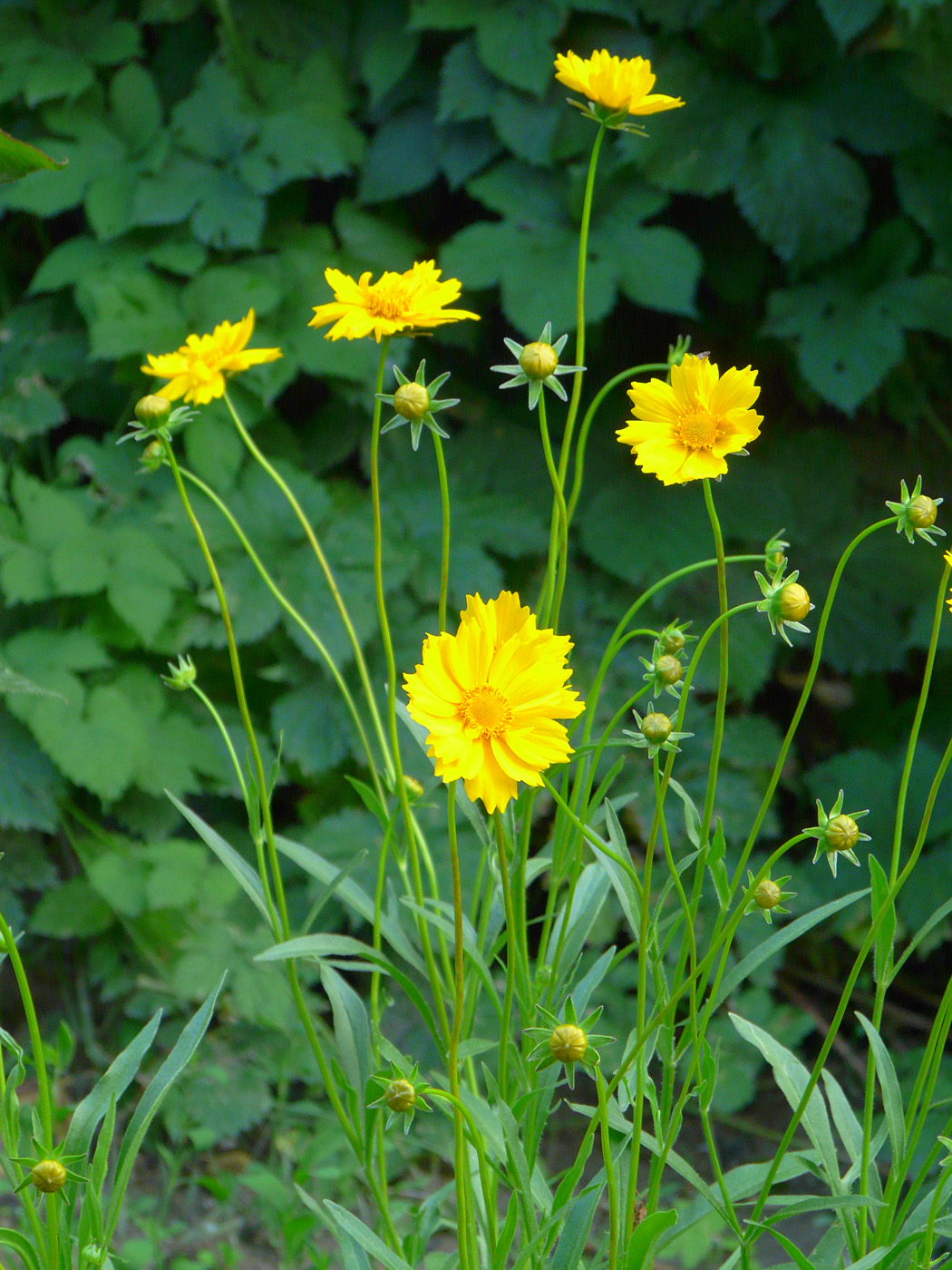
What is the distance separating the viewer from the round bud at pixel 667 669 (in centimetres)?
43

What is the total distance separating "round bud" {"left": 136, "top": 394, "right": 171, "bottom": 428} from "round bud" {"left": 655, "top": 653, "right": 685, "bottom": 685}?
0.24 m

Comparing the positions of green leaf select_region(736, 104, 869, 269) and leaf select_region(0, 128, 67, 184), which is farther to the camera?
green leaf select_region(736, 104, 869, 269)

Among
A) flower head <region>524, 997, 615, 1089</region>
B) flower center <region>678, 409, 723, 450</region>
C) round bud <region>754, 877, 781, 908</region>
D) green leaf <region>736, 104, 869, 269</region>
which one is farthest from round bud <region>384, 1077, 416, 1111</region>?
green leaf <region>736, 104, 869, 269</region>

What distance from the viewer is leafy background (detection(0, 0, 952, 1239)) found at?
114 cm

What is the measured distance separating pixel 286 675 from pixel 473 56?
2.19ft

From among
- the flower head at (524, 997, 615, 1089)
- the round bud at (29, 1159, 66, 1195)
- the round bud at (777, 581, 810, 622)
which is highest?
the round bud at (777, 581, 810, 622)

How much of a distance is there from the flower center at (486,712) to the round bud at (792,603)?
0.32 ft

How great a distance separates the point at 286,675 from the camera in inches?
46.9

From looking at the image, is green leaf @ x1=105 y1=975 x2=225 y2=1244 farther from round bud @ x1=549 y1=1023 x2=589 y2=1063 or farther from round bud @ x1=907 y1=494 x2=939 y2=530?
round bud @ x1=907 y1=494 x2=939 y2=530

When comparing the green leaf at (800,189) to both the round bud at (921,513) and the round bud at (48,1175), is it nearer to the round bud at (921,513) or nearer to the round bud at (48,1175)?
the round bud at (921,513)

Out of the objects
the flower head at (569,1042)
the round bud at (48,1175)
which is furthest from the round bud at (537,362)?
the round bud at (48,1175)

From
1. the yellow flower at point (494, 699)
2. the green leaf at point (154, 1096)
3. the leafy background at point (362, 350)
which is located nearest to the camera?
the yellow flower at point (494, 699)

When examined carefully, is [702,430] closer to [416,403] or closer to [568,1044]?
[416,403]

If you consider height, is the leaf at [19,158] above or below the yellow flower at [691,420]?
above
